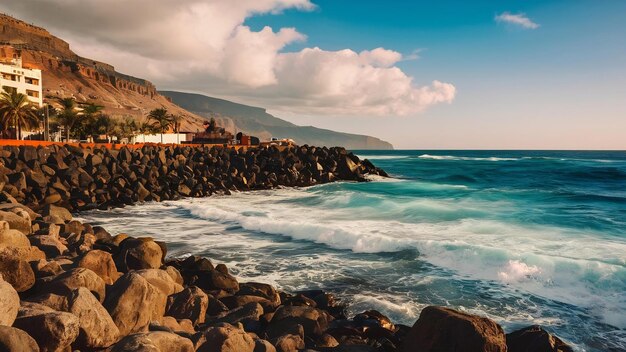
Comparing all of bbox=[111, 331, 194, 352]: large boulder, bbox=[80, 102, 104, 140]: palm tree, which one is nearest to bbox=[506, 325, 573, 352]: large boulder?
bbox=[111, 331, 194, 352]: large boulder

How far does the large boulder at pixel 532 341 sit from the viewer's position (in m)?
6.99

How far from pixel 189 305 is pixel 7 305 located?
10.4 ft

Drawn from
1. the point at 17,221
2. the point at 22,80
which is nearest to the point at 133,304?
the point at 17,221

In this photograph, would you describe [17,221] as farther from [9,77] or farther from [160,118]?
[9,77]

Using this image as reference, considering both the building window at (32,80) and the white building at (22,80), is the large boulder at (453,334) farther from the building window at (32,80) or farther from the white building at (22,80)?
the building window at (32,80)

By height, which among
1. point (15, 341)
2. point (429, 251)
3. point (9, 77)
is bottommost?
point (429, 251)

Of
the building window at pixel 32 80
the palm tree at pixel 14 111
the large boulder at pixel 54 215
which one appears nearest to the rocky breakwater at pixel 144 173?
the large boulder at pixel 54 215

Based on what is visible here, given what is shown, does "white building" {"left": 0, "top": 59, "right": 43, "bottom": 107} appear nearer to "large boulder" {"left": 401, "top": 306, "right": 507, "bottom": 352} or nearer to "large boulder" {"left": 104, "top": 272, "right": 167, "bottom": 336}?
"large boulder" {"left": 104, "top": 272, "right": 167, "bottom": 336}

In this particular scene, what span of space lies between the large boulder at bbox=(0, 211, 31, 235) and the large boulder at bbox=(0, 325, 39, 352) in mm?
7755

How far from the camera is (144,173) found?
108 ft

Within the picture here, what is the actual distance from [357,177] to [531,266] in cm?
3467

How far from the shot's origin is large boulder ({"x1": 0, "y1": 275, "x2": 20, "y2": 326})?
5.38 m

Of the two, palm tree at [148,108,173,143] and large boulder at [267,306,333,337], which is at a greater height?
palm tree at [148,108,173,143]

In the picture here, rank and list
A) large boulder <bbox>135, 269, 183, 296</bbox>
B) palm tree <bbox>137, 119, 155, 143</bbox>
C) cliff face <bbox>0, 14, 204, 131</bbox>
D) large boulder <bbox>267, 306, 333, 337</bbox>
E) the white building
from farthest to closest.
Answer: cliff face <bbox>0, 14, 204, 131</bbox>, palm tree <bbox>137, 119, 155, 143</bbox>, the white building, large boulder <bbox>135, 269, 183, 296</bbox>, large boulder <bbox>267, 306, 333, 337</bbox>
